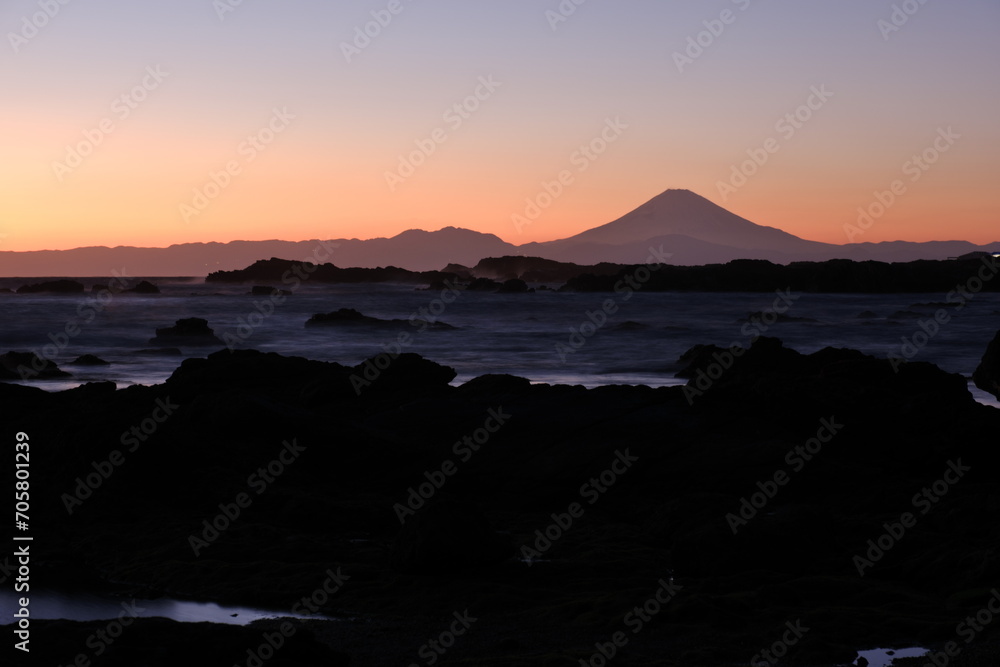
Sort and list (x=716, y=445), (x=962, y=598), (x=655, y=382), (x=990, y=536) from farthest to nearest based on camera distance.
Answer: (x=655, y=382) → (x=716, y=445) → (x=990, y=536) → (x=962, y=598)

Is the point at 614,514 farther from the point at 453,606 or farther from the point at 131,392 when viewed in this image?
the point at 131,392

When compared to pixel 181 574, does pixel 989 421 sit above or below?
above

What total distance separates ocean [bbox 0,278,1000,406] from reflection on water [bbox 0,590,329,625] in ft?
58.9

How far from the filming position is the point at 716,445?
1387 centimetres

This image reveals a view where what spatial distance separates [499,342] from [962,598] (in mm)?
44031

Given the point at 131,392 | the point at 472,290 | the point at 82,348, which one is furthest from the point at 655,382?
the point at 472,290
